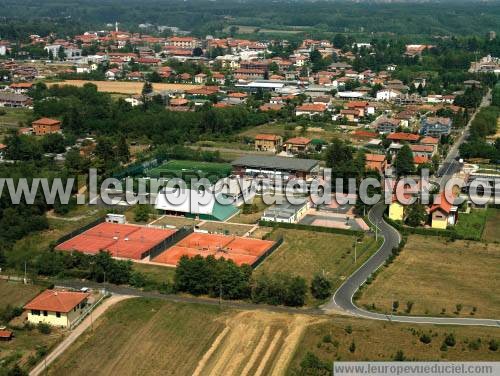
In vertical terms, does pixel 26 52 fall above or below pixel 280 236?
above

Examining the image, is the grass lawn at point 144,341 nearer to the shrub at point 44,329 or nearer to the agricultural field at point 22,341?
the agricultural field at point 22,341

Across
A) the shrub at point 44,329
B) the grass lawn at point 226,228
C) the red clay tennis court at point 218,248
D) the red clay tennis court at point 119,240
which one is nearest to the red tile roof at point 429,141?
the grass lawn at point 226,228

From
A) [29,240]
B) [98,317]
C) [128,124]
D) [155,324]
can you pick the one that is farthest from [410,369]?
[128,124]

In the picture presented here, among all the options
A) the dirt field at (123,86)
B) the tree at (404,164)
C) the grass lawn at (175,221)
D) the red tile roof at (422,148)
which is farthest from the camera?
the dirt field at (123,86)

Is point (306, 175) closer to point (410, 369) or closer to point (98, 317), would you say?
point (98, 317)

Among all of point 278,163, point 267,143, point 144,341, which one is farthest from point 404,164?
point 144,341

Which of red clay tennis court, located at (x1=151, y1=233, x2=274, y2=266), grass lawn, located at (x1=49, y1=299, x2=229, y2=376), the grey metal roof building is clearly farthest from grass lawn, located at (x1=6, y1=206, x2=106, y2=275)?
the grey metal roof building
